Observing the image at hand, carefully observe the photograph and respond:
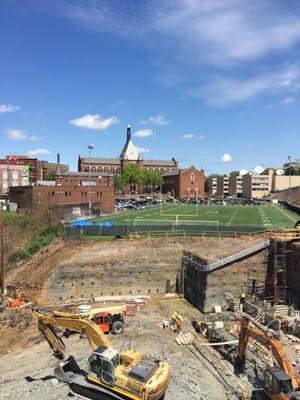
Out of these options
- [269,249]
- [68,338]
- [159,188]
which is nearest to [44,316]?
[68,338]

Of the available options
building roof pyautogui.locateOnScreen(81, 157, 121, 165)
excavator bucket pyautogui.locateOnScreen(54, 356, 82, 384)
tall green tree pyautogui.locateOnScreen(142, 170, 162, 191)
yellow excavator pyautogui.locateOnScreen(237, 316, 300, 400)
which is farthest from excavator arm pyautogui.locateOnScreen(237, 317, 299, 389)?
building roof pyautogui.locateOnScreen(81, 157, 121, 165)

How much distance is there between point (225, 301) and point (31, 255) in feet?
78.0

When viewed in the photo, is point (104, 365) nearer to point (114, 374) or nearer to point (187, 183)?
A: point (114, 374)

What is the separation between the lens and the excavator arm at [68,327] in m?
22.6

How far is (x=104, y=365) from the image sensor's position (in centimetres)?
1978

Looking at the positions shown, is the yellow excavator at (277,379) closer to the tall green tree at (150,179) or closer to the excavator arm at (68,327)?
the excavator arm at (68,327)

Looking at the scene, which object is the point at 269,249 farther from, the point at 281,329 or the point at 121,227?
the point at 121,227

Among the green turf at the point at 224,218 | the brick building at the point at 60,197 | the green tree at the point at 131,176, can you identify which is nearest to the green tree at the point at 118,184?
the green tree at the point at 131,176

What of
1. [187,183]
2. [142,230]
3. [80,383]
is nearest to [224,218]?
[142,230]

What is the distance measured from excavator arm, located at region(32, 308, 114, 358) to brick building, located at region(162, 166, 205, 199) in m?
144

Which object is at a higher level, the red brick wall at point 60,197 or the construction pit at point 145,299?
the red brick wall at point 60,197

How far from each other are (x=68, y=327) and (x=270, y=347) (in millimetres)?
10634

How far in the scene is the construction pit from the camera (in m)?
24.0

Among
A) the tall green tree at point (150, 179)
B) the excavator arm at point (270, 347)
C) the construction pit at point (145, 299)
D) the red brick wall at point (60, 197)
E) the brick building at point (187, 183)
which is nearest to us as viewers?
the excavator arm at point (270, 347)
